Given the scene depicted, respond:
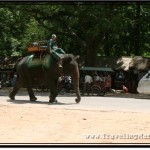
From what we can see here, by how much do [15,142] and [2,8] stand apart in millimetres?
22889

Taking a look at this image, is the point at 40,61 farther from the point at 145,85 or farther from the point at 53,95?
the point at 145,85

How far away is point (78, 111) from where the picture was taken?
14.8 metres

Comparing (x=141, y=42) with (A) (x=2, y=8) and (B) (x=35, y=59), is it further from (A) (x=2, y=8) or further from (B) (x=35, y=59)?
(B) (x=35, y=59)

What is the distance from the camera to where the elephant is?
60.1 ft

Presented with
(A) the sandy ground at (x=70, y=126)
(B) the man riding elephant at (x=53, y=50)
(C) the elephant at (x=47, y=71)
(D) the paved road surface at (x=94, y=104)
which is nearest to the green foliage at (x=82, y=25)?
(D) the paved road surface at (x=94, y=104)

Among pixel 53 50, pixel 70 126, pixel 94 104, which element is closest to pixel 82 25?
pixel 53 50

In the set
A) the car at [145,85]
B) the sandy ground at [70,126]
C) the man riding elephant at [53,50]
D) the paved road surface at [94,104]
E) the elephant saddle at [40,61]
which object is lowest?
the car at [145,85]

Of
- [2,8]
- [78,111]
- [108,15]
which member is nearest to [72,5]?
[108,15]

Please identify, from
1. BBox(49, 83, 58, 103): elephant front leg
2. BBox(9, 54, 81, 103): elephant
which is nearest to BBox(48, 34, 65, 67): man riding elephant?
BBox(9, 54, 81, 103): elephant

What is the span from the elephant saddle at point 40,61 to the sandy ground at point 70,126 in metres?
3.18

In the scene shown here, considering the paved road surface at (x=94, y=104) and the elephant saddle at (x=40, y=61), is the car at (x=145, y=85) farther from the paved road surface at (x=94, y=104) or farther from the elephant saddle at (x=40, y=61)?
the elephant saddle at (x=40, y=61)

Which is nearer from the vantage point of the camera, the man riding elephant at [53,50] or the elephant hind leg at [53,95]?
the man riding elephant at [53,50]

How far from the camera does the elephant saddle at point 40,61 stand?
18.3 metres

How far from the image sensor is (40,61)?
61.5ft
